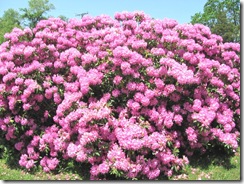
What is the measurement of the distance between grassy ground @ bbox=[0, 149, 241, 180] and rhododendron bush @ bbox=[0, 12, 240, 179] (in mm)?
169

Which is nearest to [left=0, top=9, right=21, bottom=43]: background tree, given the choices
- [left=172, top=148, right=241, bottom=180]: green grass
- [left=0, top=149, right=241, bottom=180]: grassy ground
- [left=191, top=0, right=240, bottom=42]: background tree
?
[left=191, top=0, right=240, bottom=42]: background tree

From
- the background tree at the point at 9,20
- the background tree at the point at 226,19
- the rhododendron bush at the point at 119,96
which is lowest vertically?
the rhododendron bush at the point at 119,96

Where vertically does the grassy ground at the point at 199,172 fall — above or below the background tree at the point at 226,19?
below

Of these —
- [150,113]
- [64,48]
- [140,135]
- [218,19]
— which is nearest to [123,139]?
[140,135]

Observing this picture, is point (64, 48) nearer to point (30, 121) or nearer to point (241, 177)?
point (30, 121)

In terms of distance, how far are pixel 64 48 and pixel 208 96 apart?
2864 millimetres

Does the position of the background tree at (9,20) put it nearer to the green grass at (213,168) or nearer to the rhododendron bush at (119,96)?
the rhododendron bush at (119,96)

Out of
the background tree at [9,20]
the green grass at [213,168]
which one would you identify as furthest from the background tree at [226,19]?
the background tree at [9,20]

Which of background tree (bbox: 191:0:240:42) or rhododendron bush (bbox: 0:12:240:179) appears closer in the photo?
rhododendron bush (bbox: 0:12:240:179)

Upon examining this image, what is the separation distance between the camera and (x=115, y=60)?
18.2 ft

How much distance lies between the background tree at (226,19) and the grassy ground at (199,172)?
2685 millimetres

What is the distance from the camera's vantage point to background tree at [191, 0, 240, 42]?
7422mm

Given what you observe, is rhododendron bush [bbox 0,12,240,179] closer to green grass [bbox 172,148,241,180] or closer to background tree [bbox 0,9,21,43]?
green grass [bbox 172,148,241,180]

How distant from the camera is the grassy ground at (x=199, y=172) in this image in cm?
528
